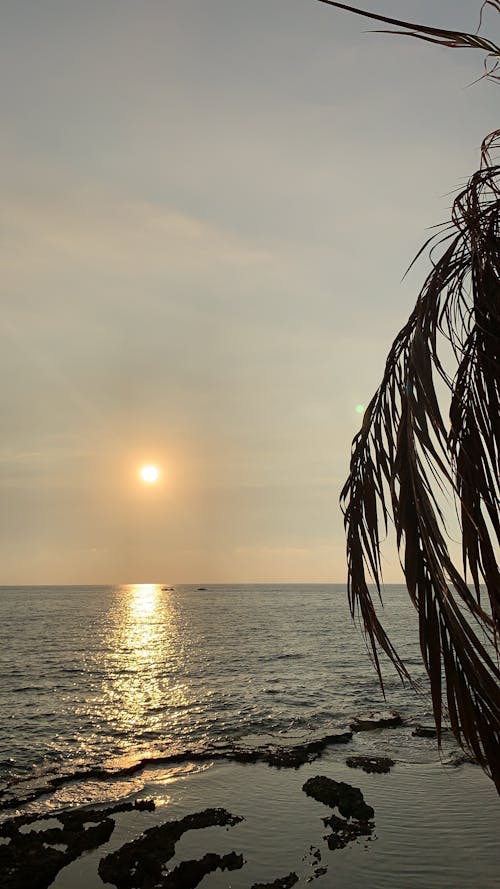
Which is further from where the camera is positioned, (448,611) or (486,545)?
(486,545)

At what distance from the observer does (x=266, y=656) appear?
46844 millimetres

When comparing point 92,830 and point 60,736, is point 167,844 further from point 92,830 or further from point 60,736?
point 60,736

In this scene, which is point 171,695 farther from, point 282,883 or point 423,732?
point 282,883

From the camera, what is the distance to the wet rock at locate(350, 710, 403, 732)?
77.7 ft

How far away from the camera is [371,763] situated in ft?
60.3

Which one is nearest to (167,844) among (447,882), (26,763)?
(447,882)

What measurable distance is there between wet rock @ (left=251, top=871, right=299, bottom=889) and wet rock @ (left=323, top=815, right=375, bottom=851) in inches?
59.8

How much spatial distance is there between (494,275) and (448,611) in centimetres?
179

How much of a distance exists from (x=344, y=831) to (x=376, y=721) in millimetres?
12406

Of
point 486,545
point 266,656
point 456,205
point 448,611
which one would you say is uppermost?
point 456,205

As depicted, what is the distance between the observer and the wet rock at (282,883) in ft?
35.2

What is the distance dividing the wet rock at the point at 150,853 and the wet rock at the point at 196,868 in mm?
201

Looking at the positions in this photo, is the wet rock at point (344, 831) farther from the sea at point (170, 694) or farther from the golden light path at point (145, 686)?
the sea at point (170, 694)

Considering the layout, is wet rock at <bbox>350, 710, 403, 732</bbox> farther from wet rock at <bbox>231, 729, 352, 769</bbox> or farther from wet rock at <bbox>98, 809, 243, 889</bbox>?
wet rock at <bbox>98, 809, 243, 889</bbox>
